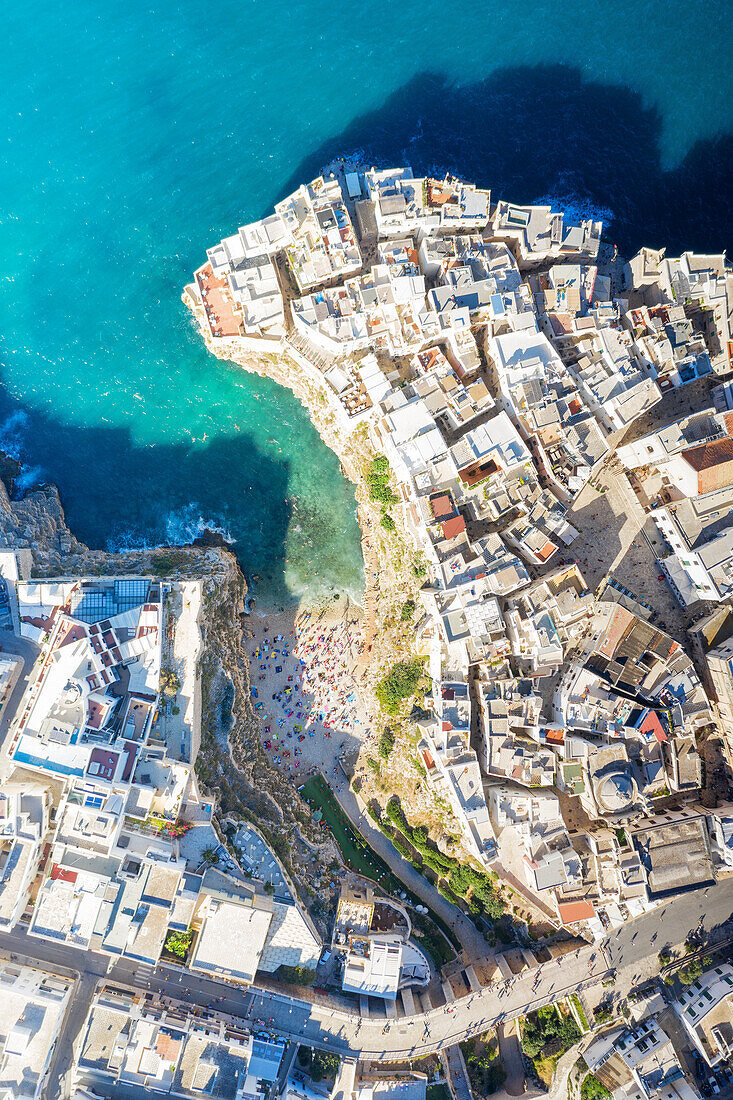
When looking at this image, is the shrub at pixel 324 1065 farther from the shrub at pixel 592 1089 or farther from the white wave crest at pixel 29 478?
the white wave crest at pixel 29 478

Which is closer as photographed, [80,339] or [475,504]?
[475,504]

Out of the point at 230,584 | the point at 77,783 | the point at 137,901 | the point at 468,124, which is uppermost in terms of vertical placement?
the point at 468,124

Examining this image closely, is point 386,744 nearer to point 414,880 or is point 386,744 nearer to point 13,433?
point 414,880

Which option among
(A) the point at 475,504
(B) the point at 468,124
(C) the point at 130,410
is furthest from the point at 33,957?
(B) the point at 468,124

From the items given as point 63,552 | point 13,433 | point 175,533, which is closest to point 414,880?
point 175,533

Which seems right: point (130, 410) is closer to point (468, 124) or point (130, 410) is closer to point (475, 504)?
point (475, 504)

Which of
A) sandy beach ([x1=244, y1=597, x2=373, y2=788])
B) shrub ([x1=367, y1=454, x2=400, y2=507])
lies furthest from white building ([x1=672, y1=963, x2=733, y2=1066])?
shrub ([x1=367, y1=454, x2=400, y2=507])

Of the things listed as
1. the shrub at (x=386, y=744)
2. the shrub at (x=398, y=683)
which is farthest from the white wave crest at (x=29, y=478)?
the shrub at (x=386, y=744)
